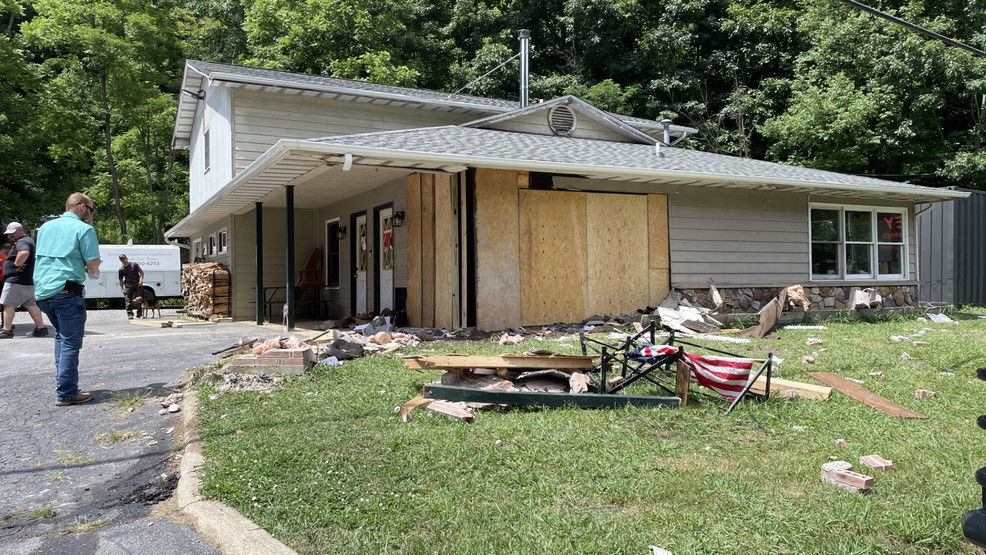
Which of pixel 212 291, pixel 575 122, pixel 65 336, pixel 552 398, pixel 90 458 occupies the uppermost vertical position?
pixel 575 122

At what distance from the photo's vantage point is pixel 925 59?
825 inches

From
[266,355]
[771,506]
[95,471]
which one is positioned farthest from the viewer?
[266,355]

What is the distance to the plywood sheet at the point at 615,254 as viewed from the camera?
442 inches

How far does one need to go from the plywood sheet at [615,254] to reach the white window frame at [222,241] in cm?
980

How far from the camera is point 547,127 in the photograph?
13.8m

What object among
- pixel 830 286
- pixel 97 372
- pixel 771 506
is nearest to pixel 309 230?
pixel 97 372

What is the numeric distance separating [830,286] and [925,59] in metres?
12.2

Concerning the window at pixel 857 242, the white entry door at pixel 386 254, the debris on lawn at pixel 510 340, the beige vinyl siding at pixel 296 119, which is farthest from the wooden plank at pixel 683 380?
the beige vinyl siding at pixel 296 119

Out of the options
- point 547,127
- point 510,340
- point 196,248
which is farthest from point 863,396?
point 196,248

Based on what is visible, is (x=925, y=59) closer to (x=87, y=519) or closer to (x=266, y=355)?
(x=266, y=355)

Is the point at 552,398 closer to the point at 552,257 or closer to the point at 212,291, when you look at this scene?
the point at 552,257

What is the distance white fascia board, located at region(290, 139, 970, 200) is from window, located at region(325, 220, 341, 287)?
648cm

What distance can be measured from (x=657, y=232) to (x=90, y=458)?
30.9ft

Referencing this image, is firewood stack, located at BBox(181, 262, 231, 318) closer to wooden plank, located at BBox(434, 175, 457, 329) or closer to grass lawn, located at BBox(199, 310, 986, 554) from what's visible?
wooden plank, located at BBox(434, 175, 457, 329)
